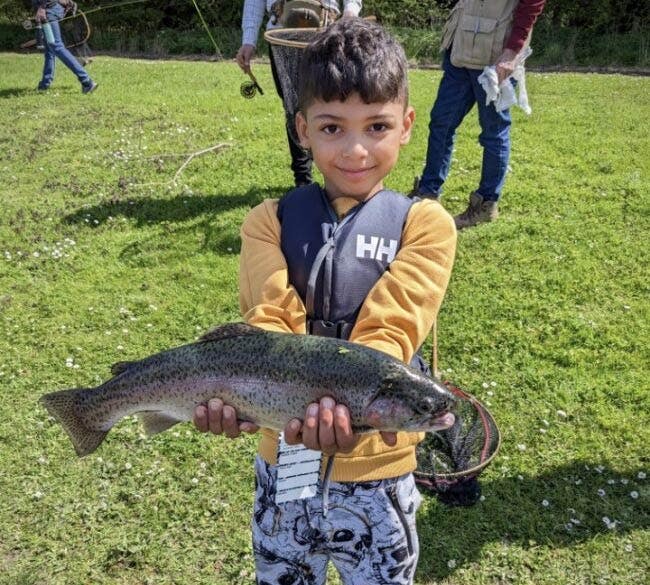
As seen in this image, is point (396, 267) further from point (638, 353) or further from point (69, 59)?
point (69, 59)

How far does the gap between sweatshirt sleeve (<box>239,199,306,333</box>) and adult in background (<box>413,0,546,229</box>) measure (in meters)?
4.66

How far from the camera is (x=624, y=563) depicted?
3787mm

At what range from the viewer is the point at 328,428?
2125 mm

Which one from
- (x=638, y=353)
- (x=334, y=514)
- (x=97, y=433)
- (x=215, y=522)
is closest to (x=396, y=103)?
(x=334, y=514)

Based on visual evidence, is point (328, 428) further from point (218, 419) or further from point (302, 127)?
point (302, 127)

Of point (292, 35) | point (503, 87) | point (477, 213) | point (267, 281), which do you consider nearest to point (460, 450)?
point (267, 281)

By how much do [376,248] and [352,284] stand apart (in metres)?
0.18

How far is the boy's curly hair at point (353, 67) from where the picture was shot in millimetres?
2414

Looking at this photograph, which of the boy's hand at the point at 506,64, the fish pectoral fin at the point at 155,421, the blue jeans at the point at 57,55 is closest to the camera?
the fish pectoral fin at the point at 155,421

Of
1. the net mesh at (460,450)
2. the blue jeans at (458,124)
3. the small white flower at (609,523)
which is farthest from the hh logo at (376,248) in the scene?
the blue jeans at (458,124)

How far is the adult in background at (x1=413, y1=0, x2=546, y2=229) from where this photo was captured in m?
6.42

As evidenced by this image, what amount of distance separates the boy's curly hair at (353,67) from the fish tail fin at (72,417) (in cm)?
167

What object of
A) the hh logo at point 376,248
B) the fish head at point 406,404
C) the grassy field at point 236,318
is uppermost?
the hh logo at point 376,248

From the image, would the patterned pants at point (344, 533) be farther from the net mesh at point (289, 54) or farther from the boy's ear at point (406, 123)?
the net mesh at point (289, 54)
